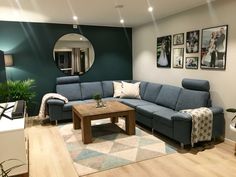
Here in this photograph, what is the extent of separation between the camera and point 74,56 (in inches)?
216

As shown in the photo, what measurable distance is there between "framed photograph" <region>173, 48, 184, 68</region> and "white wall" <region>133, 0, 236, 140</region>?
115 millimetres

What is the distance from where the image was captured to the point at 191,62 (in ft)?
13.2

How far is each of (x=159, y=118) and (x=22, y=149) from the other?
2.24m

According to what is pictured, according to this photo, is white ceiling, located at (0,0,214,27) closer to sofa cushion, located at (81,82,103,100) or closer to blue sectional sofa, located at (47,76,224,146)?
blue sectional sofa, located at (47,76,224,146)

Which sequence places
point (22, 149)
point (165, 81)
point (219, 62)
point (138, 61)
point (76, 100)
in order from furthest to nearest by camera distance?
point (138, 61) < point (76, 100) < point (165, 81) < point (219, 62) < point (22, 149)

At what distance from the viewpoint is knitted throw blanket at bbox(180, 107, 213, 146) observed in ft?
10.2

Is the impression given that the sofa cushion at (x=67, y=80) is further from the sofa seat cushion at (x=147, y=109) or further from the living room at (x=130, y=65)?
the sofa seat cushion at (x=147, y=109)

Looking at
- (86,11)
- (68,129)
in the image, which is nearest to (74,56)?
(86,11)

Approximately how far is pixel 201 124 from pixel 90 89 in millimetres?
3111

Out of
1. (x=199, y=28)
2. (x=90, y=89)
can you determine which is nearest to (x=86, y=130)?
(x=90, y=89)

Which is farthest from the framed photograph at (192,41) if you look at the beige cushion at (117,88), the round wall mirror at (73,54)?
the round wall mirror at (73,54)

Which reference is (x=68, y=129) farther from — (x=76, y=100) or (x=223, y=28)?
(x=223, y=28)

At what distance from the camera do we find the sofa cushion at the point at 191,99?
3.55 metres

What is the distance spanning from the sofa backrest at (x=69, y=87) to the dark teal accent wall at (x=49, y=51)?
264 millimetres
